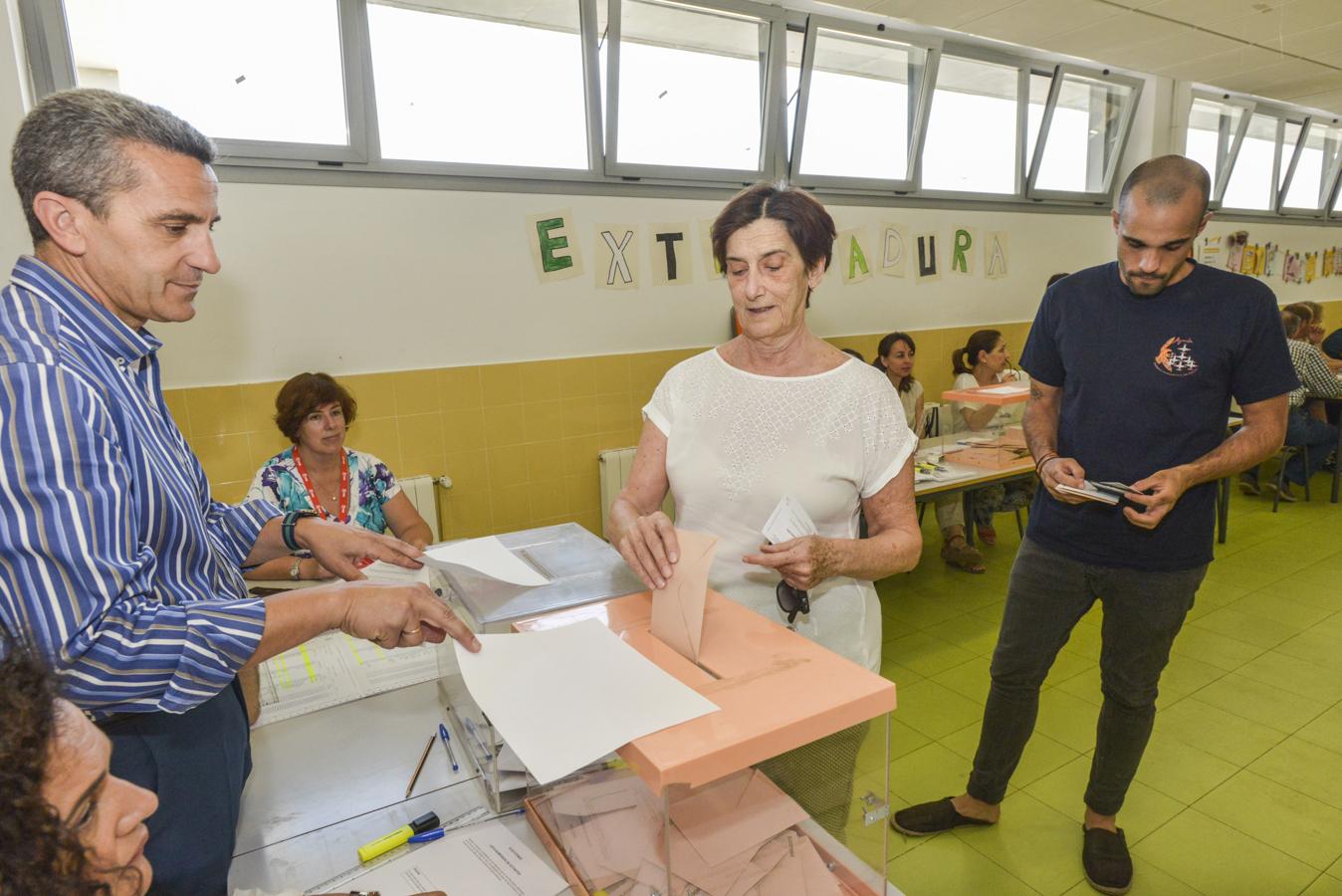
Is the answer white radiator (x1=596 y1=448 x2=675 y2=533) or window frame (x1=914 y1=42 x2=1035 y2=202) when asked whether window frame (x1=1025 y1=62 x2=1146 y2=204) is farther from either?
white radiator (x1=596 y1=448 x2=675 y2=533)

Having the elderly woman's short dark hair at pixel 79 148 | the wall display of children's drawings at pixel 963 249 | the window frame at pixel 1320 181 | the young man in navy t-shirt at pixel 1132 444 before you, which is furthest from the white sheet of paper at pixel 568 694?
the window frame at pixel 1320 181

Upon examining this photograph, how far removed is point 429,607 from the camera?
3.26ft

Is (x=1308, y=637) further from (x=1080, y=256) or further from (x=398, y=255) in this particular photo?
(x=398, y=255)

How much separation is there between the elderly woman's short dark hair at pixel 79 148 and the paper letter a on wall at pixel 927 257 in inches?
204

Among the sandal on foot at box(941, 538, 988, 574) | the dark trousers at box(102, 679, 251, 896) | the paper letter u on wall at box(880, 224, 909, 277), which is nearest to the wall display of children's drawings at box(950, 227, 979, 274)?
the paper letter u on wall at box(880, 224, 909, 277)

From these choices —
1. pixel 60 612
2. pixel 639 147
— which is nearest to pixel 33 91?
pixel 639 147

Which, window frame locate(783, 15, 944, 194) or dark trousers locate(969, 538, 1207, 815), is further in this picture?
window frame locate(783, 15, 944, 194)

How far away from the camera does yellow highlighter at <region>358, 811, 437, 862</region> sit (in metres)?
1.14

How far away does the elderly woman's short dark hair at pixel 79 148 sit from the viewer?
0.97 metres

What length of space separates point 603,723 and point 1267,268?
1043 centimetres

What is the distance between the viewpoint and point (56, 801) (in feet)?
1.88

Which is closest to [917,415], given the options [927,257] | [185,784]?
[927,257]

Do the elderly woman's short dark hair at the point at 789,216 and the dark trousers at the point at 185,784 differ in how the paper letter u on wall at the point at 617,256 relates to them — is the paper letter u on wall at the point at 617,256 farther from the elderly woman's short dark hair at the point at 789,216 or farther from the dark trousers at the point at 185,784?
the dark trousers at the point at 185,784

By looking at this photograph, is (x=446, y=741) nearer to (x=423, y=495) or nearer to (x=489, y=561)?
(x=489, y=561)
